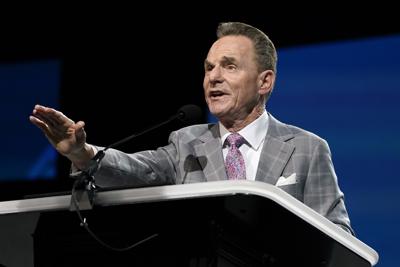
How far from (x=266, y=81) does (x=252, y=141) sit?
0.26 meters

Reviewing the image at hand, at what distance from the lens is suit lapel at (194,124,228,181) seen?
6.91 ft

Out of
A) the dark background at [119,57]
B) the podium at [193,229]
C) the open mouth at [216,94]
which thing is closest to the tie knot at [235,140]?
the open mouth at [216,94]

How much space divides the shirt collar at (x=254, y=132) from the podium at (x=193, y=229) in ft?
2.48

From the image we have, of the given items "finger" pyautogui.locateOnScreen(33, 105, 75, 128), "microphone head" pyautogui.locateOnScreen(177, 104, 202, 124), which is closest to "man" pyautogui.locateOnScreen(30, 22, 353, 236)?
"microphone head" pyautogui.locateOnScreen(177, 104, 202, 124)

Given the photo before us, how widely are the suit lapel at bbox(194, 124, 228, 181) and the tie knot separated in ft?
0.12

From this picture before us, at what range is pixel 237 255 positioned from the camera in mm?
1432

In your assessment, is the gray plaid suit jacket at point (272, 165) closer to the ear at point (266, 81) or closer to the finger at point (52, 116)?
the ear at point (266, 81)

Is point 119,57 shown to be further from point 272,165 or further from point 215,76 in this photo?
point 272,165

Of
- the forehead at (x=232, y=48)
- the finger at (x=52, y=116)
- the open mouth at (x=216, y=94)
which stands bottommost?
the open mouth at (x=216, y=94)

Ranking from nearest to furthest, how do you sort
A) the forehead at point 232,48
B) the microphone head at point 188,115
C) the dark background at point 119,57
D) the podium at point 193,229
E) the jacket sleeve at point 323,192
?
1. the podium at point 193,229
2. the microphone head at point 188,115
3. the jacket sleeve at point 323,192
4. the forehead at point 232,48
5. the dark background at point 119,57

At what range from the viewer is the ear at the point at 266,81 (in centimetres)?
240

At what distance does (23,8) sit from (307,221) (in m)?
2.78

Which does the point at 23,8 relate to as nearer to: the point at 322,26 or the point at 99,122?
the point at 99,122

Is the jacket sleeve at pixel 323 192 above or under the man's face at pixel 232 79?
under
